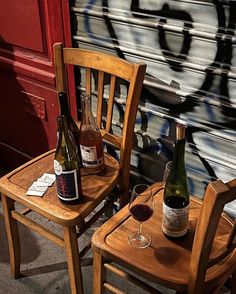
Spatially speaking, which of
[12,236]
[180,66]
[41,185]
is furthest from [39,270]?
[180,66]

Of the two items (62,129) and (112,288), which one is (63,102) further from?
(112,288)

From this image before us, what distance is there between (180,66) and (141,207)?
1.69ft

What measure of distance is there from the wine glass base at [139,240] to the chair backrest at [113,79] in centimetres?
34

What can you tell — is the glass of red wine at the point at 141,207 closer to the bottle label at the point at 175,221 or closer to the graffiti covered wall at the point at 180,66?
the bottle label at the point at 175,221

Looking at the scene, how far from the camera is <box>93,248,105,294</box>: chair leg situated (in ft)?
4.44

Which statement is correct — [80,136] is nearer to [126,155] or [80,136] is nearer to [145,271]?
[126,155]

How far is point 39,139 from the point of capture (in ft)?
7.22

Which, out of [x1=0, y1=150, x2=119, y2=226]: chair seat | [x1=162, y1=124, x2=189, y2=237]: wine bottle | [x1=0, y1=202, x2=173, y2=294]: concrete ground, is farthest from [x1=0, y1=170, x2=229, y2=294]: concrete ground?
[x1=162, y1=124, x2=189, y2=237]: wine bottle

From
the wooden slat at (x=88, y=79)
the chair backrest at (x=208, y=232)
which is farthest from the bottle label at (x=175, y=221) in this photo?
the wooden slat at (x=88, y=79)

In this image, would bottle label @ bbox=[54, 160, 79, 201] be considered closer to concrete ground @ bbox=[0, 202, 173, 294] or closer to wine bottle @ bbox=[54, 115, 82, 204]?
wine bottle @ bbox=[54, 115, 82, 204]

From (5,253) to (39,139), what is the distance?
60 cm

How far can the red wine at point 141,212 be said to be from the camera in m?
1.27

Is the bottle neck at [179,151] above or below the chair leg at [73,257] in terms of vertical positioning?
above

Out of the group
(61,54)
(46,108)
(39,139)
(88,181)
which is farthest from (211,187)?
(39,139)
